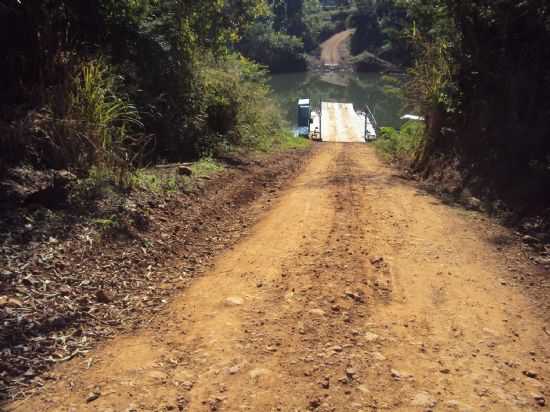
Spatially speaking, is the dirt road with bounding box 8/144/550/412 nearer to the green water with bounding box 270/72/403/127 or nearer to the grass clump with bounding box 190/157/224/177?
the grass clump with bounding box 190/157/224/177

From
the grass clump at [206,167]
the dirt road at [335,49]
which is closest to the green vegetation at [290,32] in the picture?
the dirt road at [335,49]

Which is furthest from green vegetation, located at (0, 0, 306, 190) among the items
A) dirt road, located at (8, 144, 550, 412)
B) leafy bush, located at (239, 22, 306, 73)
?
leafy bush, located at (239, 22, 306, 73)

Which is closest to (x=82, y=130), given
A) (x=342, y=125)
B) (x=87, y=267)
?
(x=87, y=267)

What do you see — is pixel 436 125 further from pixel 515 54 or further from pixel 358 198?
pixel 358 198

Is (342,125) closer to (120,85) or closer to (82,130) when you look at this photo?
(120,85)

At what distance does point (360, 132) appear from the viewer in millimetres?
28719

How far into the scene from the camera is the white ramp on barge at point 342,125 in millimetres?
27425

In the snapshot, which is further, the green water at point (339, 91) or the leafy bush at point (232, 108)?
the green water at point (339, 91)

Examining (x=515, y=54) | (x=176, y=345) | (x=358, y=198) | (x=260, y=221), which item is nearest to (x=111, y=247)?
(x=176, y=345)

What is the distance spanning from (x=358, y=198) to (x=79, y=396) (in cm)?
567

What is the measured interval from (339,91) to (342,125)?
2630cm

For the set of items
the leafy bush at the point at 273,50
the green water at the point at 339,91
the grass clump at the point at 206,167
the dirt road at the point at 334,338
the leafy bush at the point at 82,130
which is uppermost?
the leafy bush at the point at 273,50

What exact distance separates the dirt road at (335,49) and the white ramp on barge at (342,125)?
46.2m

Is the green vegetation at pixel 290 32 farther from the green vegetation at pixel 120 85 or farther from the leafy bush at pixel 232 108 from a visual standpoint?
the green vegetation at pixel 120 85
